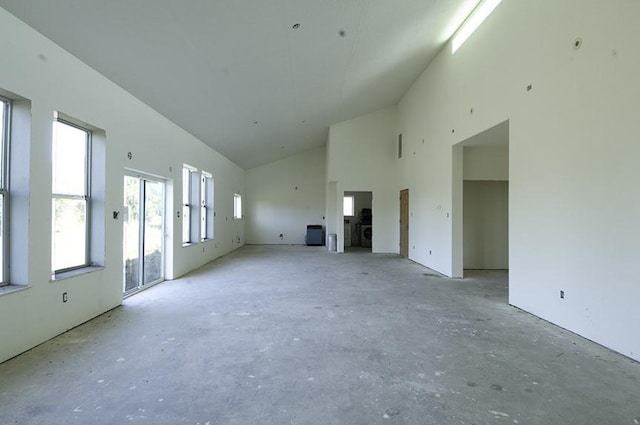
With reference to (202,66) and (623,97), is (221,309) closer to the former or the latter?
(202,66)

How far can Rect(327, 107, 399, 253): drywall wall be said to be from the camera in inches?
416

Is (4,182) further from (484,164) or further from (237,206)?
(237,206)

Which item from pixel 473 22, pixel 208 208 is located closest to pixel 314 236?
pixel 208 208

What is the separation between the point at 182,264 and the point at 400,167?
6.79 metres

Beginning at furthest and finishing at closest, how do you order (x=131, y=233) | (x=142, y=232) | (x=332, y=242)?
1. (x=332, y=242)
2. (x=142, y=232)
3. (x=131, y=233)

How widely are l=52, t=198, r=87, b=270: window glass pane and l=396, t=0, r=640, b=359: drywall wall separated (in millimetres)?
5570

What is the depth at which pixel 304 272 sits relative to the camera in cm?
721

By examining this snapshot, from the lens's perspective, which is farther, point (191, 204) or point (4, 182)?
point (191, 204)

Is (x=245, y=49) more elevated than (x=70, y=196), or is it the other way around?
(x=245, y=49)

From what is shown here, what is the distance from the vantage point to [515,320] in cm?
397

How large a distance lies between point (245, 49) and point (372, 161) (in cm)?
674

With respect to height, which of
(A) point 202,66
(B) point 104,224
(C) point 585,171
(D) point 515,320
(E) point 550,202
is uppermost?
(A) point 202,66

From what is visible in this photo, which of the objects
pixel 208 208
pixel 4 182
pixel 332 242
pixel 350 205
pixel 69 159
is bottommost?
pixel 332 242

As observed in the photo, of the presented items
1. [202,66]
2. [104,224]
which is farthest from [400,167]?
A: [104,224]
